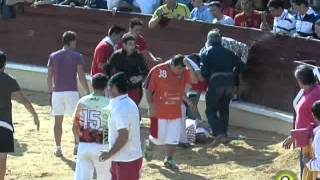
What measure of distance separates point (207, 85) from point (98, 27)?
3654mm

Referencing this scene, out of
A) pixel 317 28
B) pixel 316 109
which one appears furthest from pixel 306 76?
pixel 317 28

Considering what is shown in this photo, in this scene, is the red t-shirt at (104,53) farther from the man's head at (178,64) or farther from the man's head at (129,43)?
the man's head at (178,64)

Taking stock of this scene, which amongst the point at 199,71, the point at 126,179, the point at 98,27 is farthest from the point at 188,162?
the point at 98,27

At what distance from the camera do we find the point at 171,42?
548 inches

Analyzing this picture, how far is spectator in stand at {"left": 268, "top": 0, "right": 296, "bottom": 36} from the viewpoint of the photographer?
11.9 m

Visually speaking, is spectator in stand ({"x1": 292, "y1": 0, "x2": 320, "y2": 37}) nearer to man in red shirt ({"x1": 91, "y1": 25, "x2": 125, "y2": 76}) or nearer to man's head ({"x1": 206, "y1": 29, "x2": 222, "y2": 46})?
man's head ({"x1": 206, "y1": 29, "x2": 222, "y2": 46})

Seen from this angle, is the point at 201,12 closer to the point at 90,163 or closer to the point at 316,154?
the point at 90,163

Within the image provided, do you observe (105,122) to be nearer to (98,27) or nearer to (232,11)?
(232,11)

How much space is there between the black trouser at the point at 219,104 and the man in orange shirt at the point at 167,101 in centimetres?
121

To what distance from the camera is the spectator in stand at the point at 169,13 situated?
1334 centimetres

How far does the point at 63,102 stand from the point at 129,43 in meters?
1.23

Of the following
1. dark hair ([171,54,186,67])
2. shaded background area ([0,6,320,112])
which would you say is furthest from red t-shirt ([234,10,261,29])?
dark hair ([171,54,186,67])

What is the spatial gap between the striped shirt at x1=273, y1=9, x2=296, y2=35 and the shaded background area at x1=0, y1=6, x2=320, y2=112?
0.11 m

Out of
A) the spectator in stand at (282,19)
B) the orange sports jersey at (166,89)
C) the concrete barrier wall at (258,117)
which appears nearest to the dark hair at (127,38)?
the orange sports jersey at (166,89)
